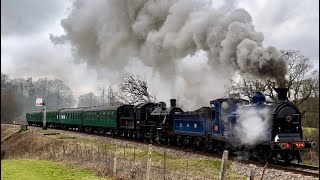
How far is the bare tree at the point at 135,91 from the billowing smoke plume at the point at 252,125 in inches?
1064

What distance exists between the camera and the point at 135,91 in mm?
42594

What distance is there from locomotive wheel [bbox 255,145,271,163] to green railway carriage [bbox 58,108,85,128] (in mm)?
25033

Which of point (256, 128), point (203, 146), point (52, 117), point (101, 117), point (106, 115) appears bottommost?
point (203, 146)

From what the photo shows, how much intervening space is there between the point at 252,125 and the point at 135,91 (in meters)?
29.0

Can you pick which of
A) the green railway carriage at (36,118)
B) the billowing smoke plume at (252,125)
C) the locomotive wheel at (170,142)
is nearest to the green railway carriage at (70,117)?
the green railway carriage at (36,118)

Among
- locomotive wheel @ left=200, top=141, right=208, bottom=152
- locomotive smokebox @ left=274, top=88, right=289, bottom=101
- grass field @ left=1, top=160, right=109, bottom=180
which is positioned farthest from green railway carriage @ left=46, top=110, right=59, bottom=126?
locomotive smokebox @ left=274, top=88, right=289, bottom=101

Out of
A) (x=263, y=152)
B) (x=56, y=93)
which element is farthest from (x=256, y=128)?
(x=56, y=93)

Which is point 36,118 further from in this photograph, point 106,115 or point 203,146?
point 203,146

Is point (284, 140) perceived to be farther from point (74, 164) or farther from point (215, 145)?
point (74, 164)

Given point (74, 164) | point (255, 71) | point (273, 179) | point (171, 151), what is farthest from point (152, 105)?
point (273, 179)

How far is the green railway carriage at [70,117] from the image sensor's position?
37.5 meters

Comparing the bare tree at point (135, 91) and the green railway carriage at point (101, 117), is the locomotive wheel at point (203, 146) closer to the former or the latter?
the green railway carriage at point (101, 117)

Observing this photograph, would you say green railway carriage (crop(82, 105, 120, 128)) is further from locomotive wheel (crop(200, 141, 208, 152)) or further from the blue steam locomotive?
the blue steam locomotive

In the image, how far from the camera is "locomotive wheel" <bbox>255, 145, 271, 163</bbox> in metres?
14.1
